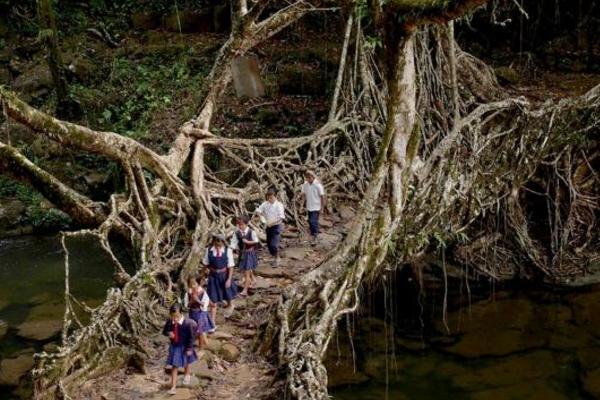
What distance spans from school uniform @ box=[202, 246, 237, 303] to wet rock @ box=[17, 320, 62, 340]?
446cm

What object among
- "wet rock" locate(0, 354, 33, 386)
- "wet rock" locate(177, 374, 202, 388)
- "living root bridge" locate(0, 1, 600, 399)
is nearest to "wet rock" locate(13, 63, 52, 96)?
"living root bridge" locate(0, 1, 600, 399)

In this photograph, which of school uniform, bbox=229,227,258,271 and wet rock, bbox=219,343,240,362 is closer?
wet rock, bbox=219,343,240,362

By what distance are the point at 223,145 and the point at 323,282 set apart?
3.87 m

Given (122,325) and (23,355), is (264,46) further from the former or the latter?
(122,325)

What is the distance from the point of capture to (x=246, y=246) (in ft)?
28.2

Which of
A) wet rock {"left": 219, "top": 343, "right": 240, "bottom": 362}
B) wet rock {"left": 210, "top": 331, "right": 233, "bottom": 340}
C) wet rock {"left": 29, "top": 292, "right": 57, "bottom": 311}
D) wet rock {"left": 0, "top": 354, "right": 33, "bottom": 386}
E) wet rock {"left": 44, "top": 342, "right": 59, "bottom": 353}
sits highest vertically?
wet rock {"left": 210, "top": 331, "right": 233, "bottom": 340}

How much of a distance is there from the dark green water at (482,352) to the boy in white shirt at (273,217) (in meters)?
2.06

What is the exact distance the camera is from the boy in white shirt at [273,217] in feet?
30.0

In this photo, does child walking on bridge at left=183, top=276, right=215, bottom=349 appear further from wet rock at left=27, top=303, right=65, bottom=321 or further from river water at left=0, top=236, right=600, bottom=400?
wet rock at left=27, top=303, right=65, bottom=321

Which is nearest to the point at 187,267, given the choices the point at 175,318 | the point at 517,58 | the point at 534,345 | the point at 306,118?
the point at 175,318

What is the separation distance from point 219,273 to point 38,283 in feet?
22.9

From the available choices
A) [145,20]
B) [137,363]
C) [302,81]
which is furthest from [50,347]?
[145,20]

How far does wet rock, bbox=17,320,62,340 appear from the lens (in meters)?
11.3

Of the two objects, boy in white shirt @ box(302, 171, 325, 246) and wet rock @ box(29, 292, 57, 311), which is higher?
boy in white shirt @ box(302, 171, 325, 246)
